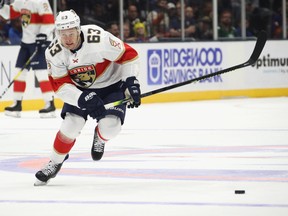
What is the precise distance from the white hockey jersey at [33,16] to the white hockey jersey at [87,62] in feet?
20.3

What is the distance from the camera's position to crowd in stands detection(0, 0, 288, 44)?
594 inches

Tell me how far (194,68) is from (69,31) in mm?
9729

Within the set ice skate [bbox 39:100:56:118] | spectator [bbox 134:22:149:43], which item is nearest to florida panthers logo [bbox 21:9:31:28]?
ice skate [bbox 39:100:56:118]

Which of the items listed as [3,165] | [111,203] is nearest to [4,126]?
[3,165]

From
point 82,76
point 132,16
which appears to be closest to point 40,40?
point 132,16

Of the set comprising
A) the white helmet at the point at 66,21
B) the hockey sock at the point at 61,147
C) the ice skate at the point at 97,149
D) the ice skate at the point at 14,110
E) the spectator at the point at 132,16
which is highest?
the white helmet at the point at 66,21

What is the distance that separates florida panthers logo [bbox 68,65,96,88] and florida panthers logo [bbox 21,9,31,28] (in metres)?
6.39

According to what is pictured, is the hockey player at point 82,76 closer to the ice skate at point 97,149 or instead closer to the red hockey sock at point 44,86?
the ice skate at point 97,149

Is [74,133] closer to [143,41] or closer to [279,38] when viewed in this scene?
[143,41]

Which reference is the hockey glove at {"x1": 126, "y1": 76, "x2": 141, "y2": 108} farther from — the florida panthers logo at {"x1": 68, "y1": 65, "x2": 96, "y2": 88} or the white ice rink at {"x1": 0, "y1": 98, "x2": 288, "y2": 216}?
the white ice rink at {"x1": 0, "y1": 98, "x2": 288, "y2": 216}

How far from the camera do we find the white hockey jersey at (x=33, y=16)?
521 inches

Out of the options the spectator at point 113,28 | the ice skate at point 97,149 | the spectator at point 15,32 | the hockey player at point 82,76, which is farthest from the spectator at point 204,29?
the hockey player at point 82,76

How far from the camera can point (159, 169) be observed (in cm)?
757

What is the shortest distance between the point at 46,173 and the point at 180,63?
9535 mm
